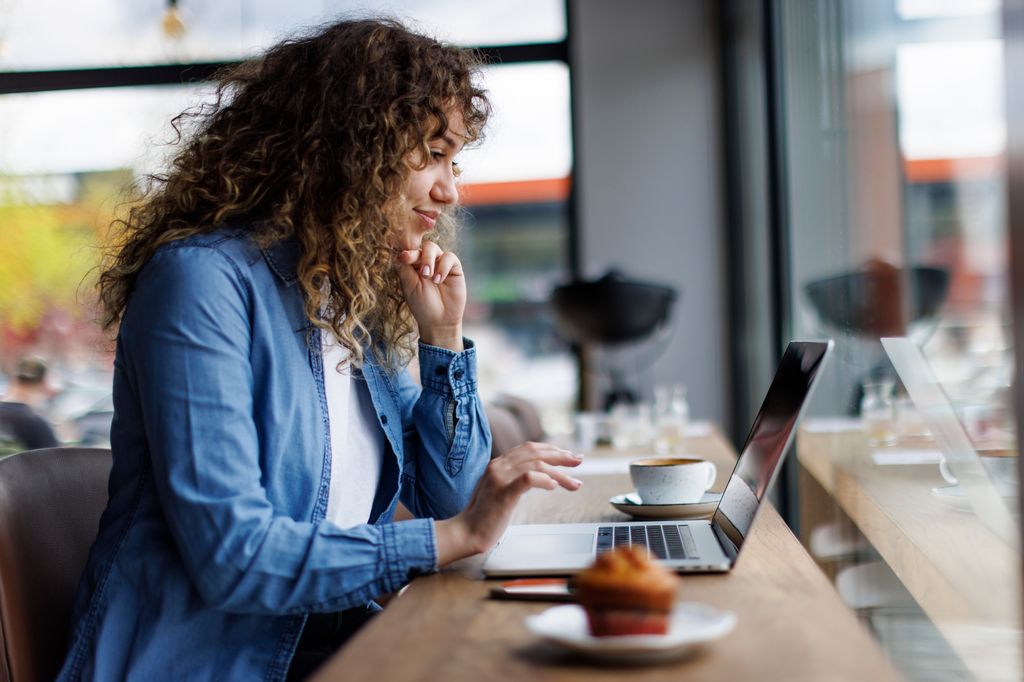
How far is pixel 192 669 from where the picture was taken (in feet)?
3.98

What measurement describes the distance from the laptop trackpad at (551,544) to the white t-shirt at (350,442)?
0.23m

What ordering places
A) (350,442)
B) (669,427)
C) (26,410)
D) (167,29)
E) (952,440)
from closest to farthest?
(952,440), (350,442), (669,427), (26,410), (167,29)

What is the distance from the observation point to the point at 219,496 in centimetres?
112

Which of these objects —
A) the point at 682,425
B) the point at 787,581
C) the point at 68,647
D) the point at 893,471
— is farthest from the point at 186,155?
the point at 682,425

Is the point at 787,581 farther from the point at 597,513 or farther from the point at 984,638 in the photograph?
the point at 597,513

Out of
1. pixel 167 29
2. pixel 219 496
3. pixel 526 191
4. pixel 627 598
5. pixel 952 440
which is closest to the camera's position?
pixel 627 598

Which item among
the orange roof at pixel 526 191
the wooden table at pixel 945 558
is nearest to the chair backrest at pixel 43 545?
the wooden table at pixel 945 558

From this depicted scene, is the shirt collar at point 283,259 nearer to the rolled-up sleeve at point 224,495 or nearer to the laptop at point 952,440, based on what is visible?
the rolled-up sleeve at point 224,495

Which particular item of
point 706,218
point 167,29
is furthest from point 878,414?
point 167,29

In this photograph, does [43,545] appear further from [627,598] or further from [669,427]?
[669,427]

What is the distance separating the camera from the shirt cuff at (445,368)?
154cm

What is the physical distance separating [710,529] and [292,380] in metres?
0.54

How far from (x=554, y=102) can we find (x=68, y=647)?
3773 millimetres

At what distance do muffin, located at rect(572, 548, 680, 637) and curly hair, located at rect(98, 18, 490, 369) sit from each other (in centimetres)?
64
